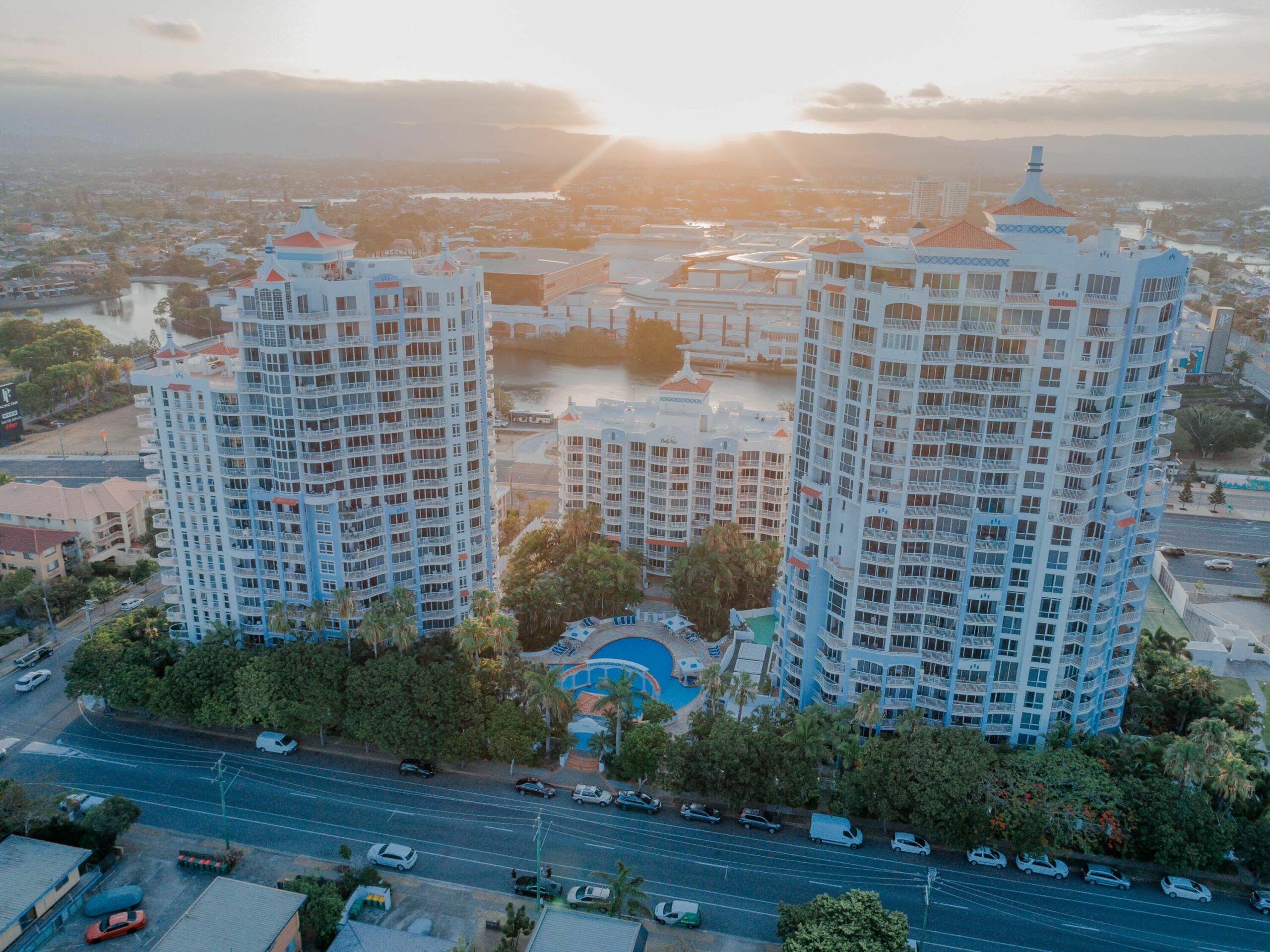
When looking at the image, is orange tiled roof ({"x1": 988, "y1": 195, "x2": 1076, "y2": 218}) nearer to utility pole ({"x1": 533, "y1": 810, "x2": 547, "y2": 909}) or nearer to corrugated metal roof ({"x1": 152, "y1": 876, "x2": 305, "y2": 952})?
utility pole ({"x1": 533, "y1": 810, "x2": 547, "y2": 909})

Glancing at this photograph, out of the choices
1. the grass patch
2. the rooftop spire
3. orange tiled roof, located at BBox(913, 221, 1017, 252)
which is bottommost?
the grass patch

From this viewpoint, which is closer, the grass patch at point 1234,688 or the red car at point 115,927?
the red car at point 115,927

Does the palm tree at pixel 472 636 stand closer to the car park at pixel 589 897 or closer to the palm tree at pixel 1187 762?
the car park at pixel 589 897

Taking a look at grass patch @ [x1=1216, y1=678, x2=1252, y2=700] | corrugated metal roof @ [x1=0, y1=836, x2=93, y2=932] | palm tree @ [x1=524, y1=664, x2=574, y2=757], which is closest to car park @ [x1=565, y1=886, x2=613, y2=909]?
palm tree @ [x1=524, y1=664, x2=574, y2=757]

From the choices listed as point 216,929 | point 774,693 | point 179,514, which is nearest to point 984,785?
point 774,693

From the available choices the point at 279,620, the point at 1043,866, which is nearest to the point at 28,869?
the point at 279,620

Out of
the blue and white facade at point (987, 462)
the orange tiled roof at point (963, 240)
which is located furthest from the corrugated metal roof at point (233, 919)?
the orange tiled roof at point (963, 240)

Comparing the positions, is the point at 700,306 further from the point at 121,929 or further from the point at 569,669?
the point at 121,929
